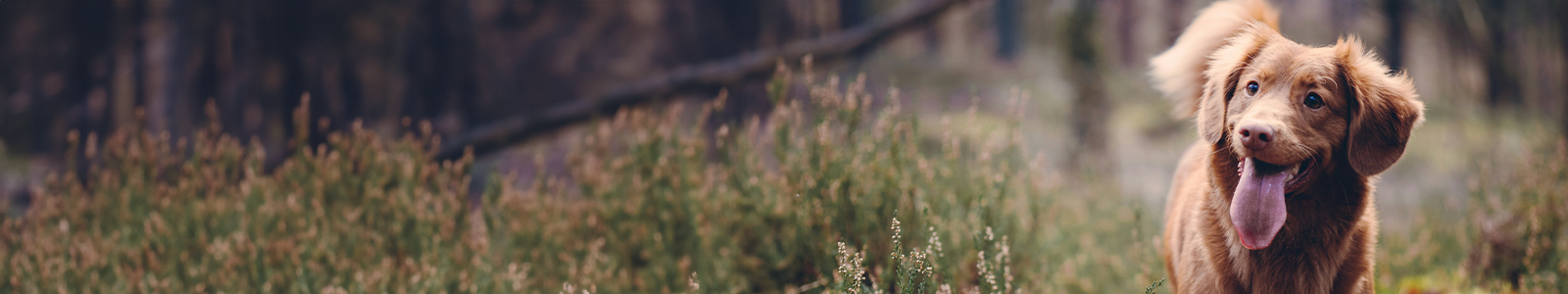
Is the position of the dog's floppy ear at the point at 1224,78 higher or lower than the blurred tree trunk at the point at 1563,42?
lower

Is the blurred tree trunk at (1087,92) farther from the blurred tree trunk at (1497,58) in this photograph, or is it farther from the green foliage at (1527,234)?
the green foliage at (1527,234)

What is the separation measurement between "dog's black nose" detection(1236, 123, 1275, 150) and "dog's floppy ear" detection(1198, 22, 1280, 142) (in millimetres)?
207

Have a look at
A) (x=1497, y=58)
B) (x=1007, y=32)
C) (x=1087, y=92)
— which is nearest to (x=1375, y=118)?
(x=1087, y=92)

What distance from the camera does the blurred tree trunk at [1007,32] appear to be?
16.6m

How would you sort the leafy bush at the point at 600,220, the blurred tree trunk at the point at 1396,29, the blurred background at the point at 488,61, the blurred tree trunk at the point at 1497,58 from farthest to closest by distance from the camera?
1. the blurred tree trunk at the point at 1396,29
2. the blurred tree trunk at the point at 1497,58
3. the blurred background at the point at 488,61
4. the leafy bush at the point at 600,220

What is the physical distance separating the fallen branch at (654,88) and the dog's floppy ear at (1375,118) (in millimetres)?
3843

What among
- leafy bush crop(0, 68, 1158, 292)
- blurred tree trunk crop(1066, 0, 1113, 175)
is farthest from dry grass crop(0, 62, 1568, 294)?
blurred tree trunk crop(1066, 0, 1113, 175)

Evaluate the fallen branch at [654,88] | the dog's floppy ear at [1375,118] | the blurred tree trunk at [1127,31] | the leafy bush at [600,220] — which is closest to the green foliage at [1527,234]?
the leafy bush at [600,220]

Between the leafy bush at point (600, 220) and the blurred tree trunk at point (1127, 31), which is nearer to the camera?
the leafy bush at point (600, 220)

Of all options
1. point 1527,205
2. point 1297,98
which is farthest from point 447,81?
point 1527,205

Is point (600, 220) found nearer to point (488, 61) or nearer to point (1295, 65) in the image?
point (1295, 65)

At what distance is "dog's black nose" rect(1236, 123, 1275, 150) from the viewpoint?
4.71 ft

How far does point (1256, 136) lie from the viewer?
4.78 feet

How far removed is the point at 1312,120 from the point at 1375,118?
14 cm
